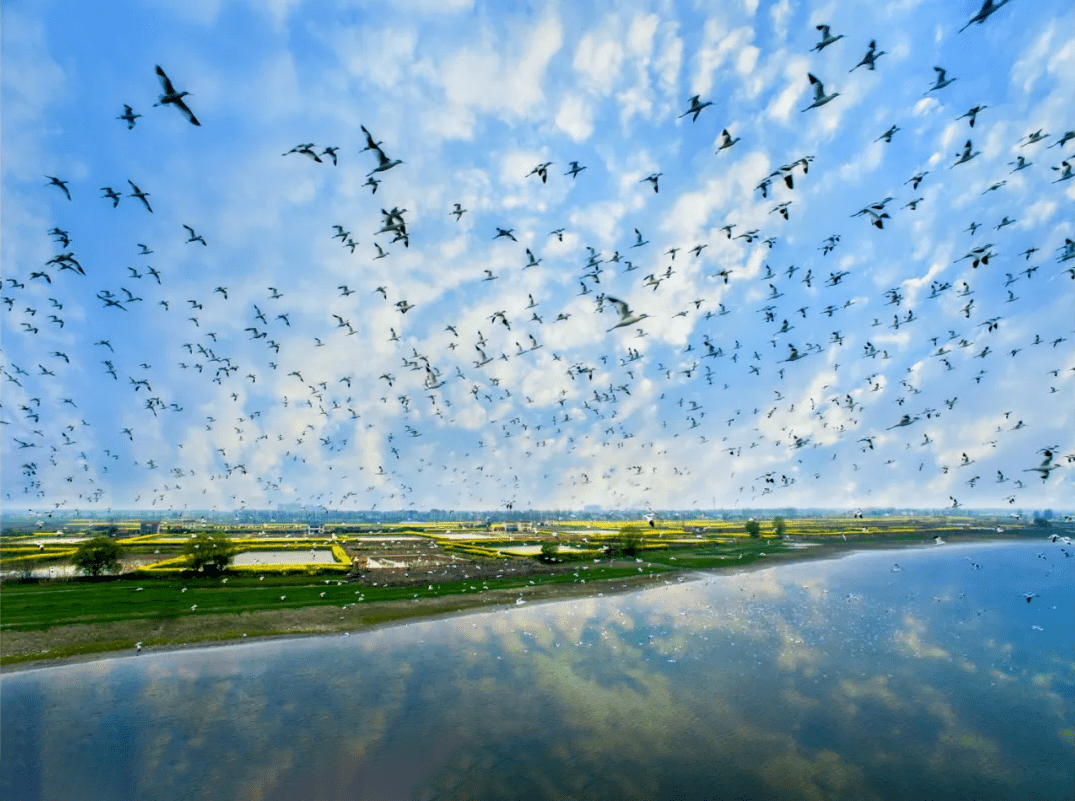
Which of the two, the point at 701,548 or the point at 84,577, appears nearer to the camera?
the point at 84,577

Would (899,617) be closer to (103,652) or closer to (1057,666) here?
(1057,666)

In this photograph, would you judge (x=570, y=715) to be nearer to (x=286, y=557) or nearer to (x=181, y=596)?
(x=181, y=596)

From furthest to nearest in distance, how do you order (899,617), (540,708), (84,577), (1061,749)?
(84,577), (899,617), (540,708), (1061,749)

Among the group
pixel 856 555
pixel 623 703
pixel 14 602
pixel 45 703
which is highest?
pixel 14 602

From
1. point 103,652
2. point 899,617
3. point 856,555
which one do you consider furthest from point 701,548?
point 103,652

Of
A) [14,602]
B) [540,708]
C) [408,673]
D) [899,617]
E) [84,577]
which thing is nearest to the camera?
[540,708]

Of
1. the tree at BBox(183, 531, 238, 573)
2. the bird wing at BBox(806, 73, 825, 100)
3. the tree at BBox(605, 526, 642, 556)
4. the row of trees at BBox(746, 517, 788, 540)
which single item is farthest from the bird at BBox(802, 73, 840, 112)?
the row of trees at BBox(746, 517, 788, 540)

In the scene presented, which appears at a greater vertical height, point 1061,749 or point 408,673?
point 408,673

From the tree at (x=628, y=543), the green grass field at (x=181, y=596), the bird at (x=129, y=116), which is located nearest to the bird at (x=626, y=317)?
the bird at (x=129, y=116)

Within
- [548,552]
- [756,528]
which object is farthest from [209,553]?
[756,528]

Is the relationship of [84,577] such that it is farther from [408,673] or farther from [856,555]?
[856,555]
